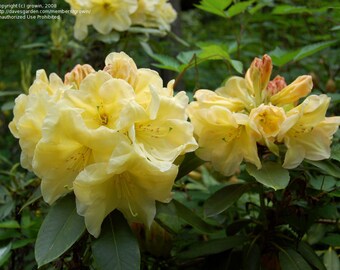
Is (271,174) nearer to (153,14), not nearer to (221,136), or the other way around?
(221,136)

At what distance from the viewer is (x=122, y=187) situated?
3.13 feet

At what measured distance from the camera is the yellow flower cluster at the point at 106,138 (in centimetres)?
87

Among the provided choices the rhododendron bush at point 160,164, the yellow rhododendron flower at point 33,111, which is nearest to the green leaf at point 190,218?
the rhododendron bush at point 160,164

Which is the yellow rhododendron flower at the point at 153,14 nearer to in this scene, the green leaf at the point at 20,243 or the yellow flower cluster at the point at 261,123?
the yellow flower cluster at the point at 261,123

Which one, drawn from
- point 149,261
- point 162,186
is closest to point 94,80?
point 162,186

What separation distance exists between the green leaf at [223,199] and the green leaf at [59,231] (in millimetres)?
317

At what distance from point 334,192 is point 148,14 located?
1.14m

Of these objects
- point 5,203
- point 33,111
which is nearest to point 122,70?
point 33,111

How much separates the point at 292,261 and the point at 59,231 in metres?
0.54

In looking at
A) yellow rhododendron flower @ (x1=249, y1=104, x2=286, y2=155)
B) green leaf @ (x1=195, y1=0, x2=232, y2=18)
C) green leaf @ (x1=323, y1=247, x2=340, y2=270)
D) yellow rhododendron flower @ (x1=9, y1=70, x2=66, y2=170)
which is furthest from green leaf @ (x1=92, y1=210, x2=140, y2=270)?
green leaf @ (x1=195, y1=0, x2=232, y2=18)

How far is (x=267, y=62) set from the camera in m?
1.09

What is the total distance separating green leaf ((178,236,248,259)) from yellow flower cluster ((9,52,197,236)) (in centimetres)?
28

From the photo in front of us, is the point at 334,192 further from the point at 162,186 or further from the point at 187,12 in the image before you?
the point at 187,12

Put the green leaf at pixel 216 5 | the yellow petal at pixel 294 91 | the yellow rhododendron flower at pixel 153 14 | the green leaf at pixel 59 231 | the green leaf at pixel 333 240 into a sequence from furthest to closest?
the yellow rhododendron flower at pixel 153 14, the green leaf at pixel 216 5, the green leaf at pixel 333 240, the yellow petal at pixel 294 91, the green leaf at pixel 59 231
